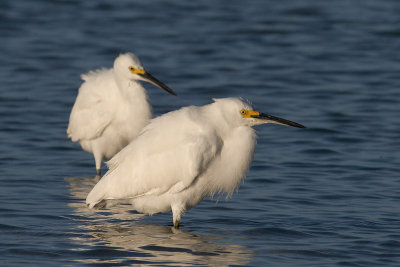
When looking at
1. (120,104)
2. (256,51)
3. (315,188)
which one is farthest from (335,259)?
(256,51)

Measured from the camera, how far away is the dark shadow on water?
7500 millimetres

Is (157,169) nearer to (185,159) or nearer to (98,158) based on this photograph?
(185,159)

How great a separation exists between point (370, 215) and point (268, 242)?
140 centimetres

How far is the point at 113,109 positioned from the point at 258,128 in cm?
291

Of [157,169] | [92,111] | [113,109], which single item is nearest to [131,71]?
[113,109]

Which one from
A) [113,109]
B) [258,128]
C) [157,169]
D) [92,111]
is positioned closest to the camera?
[157,169]

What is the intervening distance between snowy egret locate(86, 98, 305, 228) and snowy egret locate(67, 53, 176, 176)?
2.34 meters

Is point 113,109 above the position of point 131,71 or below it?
below

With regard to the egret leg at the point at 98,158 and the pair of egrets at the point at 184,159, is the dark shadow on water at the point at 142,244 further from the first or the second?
the egret leg at the point at 98,158

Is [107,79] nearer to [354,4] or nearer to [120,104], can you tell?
[120,104]

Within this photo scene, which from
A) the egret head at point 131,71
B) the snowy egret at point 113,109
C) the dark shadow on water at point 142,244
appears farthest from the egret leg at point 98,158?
the dark shadow on water at point 142,244

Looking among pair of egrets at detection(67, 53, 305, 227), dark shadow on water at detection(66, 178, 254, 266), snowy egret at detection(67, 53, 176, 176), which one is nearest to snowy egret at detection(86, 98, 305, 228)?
pair of egrets at detection(67, 53, 305, 227)

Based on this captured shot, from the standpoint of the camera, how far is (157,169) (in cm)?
809

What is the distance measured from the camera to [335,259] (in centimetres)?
756
